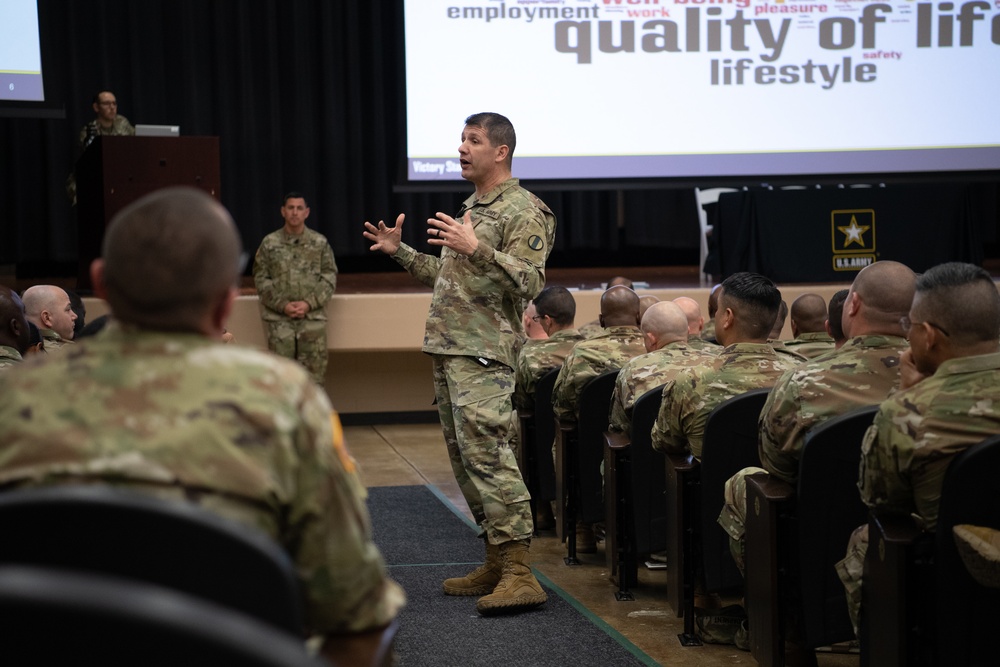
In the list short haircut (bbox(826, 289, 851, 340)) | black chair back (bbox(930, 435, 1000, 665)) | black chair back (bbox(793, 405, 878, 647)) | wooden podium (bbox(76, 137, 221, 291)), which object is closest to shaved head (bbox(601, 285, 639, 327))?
short haircut (bbox(826, 289, 851, 340))

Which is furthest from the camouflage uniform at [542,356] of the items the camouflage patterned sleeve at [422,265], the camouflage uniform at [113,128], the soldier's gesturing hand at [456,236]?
the camouflage uniform at [113,128]

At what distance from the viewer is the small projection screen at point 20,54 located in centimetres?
702

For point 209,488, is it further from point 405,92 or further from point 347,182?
point 347,182

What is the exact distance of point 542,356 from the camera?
495cm

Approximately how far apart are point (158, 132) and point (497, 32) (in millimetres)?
2389

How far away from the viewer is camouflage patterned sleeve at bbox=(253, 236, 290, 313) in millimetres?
7805

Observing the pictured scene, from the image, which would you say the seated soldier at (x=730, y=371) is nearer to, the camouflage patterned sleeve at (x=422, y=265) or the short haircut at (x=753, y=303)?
the short haircut at (x=753, y=303)

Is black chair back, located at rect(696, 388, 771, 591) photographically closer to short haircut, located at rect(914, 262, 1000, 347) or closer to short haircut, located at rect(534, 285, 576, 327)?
short haircut, located at rect(914, 262, 1000, 347)

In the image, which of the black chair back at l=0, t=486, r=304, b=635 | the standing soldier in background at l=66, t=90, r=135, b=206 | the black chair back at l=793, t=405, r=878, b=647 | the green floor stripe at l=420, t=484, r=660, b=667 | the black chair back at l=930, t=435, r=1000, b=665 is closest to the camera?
the black chair back at l=0, t=486, r=304, b=635

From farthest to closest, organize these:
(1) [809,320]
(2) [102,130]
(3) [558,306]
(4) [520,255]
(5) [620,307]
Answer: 1. (2) [102,130]
2. (3) [558,306]
3. (5) [620,307]
4. (1) [809,320]
5. (4) [520,255]

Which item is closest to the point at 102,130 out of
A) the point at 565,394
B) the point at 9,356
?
the point at 565,394

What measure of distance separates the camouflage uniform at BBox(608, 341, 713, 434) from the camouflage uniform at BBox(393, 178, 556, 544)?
0.39m

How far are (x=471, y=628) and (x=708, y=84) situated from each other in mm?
5280

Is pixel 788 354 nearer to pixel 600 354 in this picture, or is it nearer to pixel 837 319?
pixel 837 319
